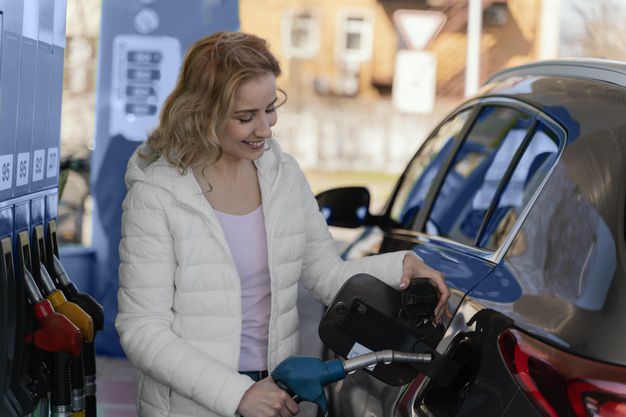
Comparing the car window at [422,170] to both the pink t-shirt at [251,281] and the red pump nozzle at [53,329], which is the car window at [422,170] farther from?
the red pump nozzle at [53,329]

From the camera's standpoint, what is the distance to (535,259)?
2.75 m

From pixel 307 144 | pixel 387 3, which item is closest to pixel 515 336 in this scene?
pixel 307 144

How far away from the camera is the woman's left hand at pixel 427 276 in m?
2.92

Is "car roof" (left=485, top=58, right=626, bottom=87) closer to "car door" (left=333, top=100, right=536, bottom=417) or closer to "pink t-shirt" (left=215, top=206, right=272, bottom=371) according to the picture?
"car door" (left=333, top=100, right=536, bottom=417)

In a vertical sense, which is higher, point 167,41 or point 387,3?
point 387,3

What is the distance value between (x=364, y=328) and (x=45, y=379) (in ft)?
3.49

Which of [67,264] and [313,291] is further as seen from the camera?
[67,264]

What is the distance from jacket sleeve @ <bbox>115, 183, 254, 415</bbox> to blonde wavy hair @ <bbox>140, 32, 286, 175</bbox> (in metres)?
0.14

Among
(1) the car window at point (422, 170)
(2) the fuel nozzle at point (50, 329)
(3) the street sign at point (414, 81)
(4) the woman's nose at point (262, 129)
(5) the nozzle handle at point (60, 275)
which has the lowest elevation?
(2) the fuel nozzle at point (50, 329)

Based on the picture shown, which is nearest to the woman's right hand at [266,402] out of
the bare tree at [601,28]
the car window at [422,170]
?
the car window at [422,170]

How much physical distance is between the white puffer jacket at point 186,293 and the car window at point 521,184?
0.58 meters

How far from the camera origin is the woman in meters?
2.89

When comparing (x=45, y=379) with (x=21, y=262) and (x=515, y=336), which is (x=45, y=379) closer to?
(x=21, y=262)

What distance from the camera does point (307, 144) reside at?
29.5 meters
